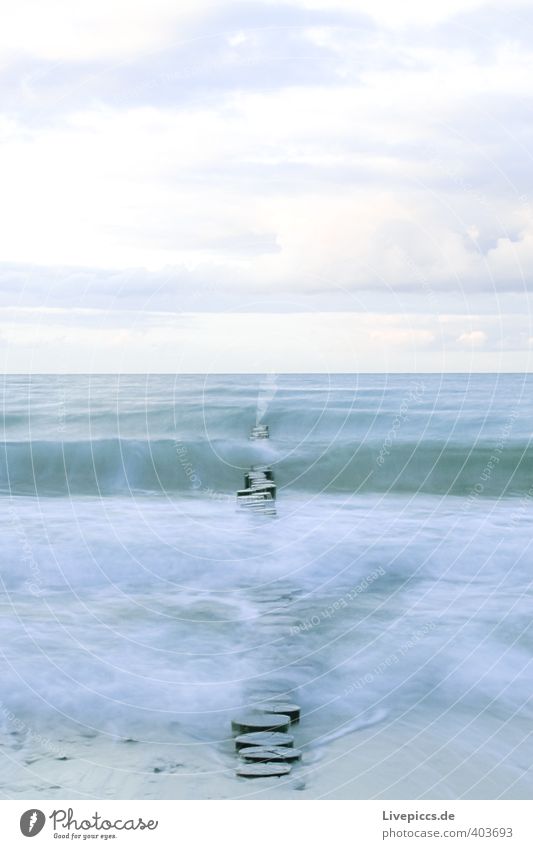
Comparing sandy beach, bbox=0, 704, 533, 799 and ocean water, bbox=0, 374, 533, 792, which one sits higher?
ocean water, bbox=0, 374, 533, 792

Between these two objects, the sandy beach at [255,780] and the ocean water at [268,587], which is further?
the ocean water at [268,587]

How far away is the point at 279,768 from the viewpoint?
8648 mm

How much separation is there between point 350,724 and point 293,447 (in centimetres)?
2298

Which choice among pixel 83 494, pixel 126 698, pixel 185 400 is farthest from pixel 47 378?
pixel 126 698

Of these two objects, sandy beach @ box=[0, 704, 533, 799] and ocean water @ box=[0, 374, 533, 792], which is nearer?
sandy beach @ box=[0, 704, 533, 799]

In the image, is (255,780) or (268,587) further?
(268,587)

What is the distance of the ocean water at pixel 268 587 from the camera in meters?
10.3

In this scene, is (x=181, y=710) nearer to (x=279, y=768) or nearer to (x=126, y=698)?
(x=126, y=698)

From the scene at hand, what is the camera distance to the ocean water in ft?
33.8

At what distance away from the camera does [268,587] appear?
48.4 feet

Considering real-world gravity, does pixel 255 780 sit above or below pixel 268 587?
below
